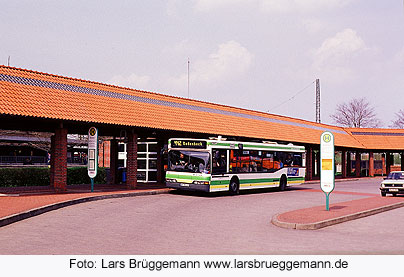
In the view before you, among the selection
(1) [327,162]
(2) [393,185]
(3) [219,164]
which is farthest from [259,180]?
(1) [327,162]

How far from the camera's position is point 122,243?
10008mm

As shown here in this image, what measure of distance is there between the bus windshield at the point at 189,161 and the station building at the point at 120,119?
910 millimetres

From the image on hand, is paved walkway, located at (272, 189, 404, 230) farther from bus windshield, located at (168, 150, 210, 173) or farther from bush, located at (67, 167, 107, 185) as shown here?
bush, located at (67, 167, 107, 185)

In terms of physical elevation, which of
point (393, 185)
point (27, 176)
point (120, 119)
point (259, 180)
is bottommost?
point (393, 185)

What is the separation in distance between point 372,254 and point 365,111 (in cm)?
9448

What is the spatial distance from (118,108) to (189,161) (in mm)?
5421

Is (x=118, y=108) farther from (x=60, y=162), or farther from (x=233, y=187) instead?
(x=233, y=187)

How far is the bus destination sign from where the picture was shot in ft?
75.4

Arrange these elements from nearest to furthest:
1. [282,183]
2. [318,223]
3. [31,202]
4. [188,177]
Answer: [318,223], [31,202], [188,177], [282,183]

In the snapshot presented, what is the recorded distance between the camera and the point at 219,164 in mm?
23500

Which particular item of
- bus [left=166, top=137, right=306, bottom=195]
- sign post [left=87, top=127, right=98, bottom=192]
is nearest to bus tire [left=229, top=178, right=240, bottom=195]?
bus [left=166, top=137, right=306, bottom=195]

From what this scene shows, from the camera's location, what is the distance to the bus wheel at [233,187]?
24562 millimetres
